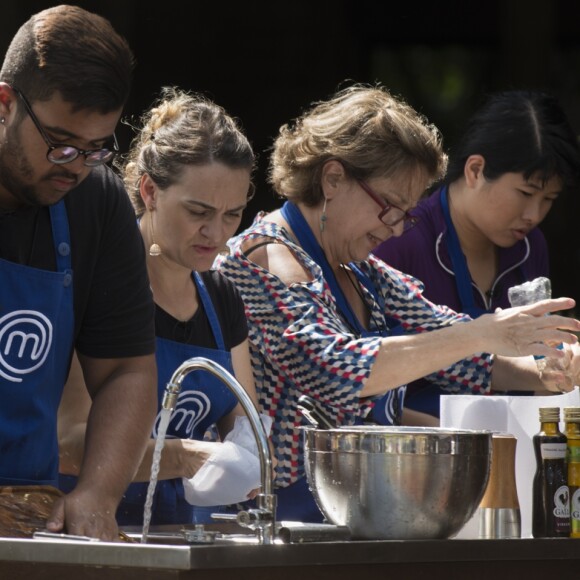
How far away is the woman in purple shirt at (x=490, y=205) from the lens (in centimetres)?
360

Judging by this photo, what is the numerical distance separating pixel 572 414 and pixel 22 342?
0.99 m

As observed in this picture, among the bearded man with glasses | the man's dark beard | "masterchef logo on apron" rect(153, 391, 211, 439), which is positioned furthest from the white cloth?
the man's dark beard

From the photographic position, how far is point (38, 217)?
7.79ft

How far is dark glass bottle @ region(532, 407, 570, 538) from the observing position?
241 cm

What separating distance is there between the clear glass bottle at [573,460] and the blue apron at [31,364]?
0.92 metres

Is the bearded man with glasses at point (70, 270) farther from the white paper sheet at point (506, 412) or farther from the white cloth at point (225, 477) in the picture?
the white paper sheet at point (506, 412)

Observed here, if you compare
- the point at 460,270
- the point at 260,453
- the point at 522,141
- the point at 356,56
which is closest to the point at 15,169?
the point at 260,453

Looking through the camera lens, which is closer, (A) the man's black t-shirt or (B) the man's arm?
(B) the man's arm

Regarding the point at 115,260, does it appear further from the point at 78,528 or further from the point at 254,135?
the point at 254,135

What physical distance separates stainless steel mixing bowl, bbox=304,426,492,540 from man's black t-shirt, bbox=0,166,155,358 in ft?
1.58

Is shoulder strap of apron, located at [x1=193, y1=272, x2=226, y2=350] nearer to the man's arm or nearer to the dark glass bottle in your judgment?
the man's arm

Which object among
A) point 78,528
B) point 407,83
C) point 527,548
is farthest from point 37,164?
point 407,83

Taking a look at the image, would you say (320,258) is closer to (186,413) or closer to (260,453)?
(186,413)

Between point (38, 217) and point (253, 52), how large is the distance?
2659 mm
